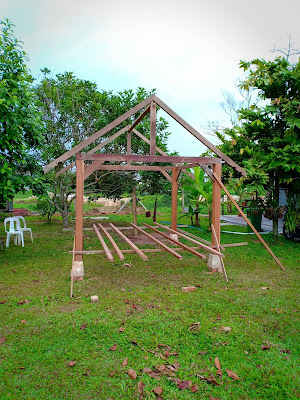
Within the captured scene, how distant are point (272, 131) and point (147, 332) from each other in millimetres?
7986

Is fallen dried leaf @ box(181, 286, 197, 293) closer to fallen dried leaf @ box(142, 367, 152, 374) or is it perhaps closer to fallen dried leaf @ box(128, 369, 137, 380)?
fallen dried leaf @ box(142, 367, 152, 374)

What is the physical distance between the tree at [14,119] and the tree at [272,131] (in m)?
5.65

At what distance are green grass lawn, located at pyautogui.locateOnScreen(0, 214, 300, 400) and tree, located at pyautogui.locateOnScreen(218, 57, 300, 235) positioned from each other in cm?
326

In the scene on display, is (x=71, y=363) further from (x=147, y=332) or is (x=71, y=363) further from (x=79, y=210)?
(x=79, y=210)

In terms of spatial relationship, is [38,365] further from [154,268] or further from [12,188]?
[12,188]

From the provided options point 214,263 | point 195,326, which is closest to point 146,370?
point 195,326

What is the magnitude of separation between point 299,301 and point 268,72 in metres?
6.79

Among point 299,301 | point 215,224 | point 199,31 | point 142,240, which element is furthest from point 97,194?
point 299,301

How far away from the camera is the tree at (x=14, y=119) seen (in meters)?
6.98

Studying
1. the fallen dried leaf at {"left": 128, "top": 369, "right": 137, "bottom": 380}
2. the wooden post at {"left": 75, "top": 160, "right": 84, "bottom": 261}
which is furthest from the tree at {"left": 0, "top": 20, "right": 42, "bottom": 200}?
the fallen dried leaf at {"left": 128, "top": 369, "right": 137, "bottom": 380}

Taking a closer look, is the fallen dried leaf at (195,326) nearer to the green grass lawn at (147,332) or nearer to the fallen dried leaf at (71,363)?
the green grass lawn at (147,332)

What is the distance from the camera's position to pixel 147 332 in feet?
13.0

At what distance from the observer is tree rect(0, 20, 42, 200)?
6.98m

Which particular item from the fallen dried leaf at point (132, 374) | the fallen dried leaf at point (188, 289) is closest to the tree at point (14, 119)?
the fallen dried leaf at point (188, 289)
